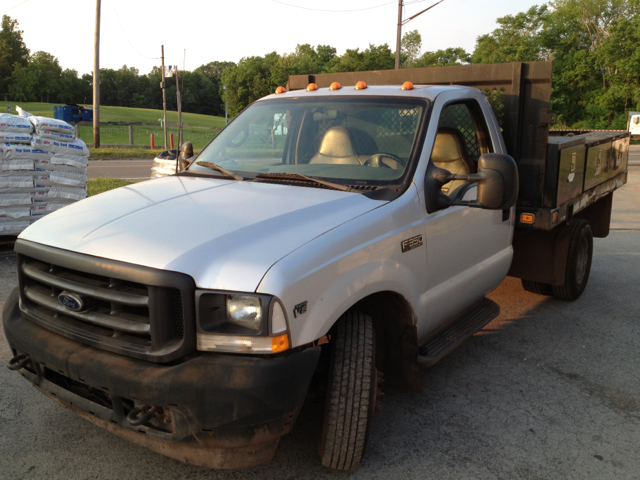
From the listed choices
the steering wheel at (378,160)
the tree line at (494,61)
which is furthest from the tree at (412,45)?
the steering wheel at (378,160)

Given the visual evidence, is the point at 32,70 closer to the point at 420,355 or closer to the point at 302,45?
the point at 302,45

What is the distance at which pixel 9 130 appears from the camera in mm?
6926

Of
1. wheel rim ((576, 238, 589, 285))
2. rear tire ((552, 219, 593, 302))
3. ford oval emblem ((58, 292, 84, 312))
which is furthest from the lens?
wheel rim ((576, 238, 589, 285))

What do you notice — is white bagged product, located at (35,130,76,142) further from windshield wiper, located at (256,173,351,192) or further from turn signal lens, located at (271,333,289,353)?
turn signal lens, located at (271,333,289,353)

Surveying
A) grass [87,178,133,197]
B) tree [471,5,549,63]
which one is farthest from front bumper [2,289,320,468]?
tree [471,5,549,63]

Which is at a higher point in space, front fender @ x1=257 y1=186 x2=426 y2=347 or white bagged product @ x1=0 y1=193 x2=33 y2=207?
front fender @ x1=257 y1=186 x2=426 y2=347

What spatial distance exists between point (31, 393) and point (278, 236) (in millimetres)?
2216

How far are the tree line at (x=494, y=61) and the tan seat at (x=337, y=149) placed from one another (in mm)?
54383

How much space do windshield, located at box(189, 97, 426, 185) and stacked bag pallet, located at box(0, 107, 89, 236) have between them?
3853 mm

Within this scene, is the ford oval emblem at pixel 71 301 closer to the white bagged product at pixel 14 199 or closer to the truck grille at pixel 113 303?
the truck grille at pixel 113 303

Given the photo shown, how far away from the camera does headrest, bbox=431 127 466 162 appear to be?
382cm

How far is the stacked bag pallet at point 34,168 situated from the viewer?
6906 mm

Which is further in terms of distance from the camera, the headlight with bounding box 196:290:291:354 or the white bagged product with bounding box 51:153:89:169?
the white bagged product with bounding box 51:153:89:169

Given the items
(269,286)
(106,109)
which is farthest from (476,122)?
(106,109)
